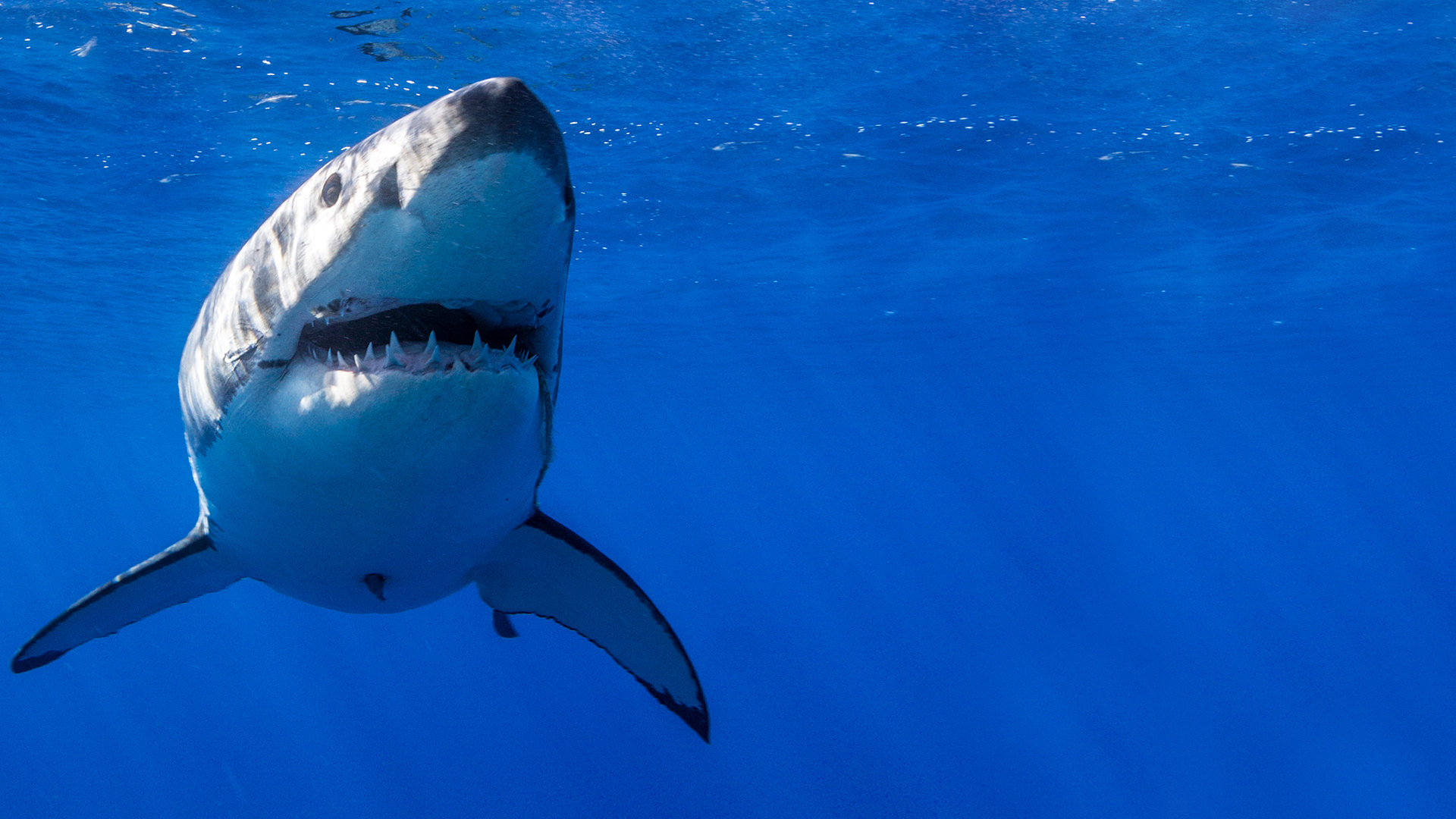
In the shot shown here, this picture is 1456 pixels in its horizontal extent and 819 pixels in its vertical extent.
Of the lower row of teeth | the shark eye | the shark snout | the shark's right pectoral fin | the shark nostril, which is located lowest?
the shark's right pectoral fin

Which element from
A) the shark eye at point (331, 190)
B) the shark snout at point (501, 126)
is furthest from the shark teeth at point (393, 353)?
the shark snout at point (501, 126)

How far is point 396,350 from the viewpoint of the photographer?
2.04m

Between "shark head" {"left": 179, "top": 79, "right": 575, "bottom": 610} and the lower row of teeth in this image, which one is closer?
"shark head" {"left": 179, "top": 79, "right": 575, "bottom": 610}

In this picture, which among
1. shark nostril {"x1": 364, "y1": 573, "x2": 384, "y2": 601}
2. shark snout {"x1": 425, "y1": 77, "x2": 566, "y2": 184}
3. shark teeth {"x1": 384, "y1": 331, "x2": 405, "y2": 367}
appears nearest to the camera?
shark snout {"x1": 425, "y1": 77, "x2": 566, "y2": 184}

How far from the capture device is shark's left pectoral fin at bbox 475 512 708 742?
3.95 metres

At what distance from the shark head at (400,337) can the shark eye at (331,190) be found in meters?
0.01

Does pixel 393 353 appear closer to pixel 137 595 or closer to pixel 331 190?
pixel 331 190

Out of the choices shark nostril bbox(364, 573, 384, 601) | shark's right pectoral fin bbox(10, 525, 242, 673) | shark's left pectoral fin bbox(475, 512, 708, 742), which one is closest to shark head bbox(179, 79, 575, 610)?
shark nostril bbox(364, 573, 384, 601)

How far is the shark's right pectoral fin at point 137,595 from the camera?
402 cm

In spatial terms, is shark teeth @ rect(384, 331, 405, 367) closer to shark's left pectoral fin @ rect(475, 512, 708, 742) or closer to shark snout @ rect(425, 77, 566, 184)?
shark snout @ rect(425, 77, 566, 184)

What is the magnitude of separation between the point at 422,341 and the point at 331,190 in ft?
1.44

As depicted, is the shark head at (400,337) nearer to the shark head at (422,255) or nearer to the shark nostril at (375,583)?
the shark head at (422,255)

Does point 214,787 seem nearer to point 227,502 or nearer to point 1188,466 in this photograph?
point 227,502

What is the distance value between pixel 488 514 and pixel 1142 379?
135ft
